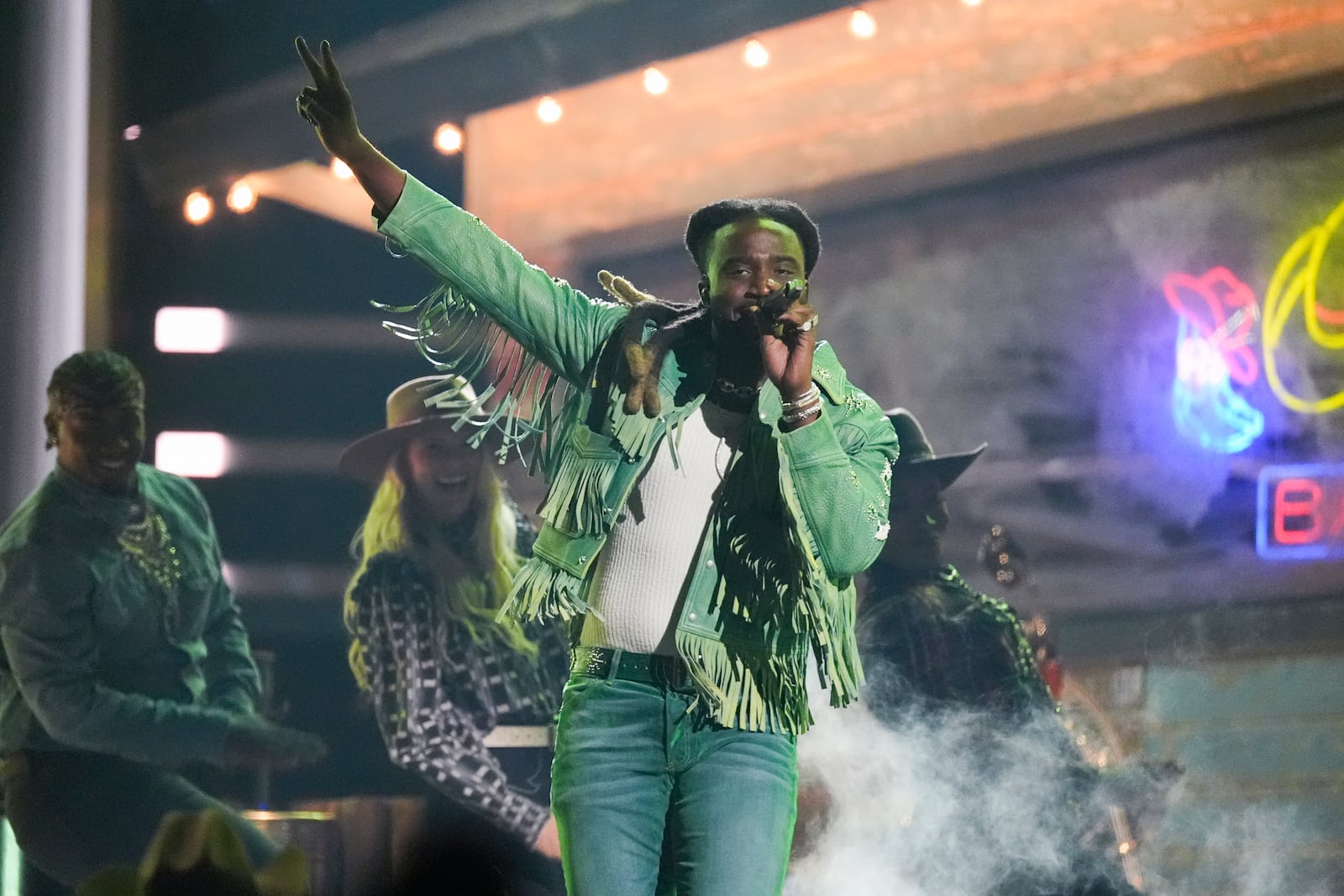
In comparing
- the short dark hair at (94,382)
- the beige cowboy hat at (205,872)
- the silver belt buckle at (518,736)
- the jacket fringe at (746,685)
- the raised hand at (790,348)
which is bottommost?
the beige cowboy hat at (205,872)

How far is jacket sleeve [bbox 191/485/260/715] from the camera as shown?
3357 mm

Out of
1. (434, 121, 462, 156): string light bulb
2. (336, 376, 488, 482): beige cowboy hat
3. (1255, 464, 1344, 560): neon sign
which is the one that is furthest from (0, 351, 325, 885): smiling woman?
(1255, 464, 1344, 560): neon sign

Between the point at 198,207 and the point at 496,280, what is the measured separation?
2076 mm

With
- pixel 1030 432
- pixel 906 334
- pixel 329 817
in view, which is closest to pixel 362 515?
pixel 329 817

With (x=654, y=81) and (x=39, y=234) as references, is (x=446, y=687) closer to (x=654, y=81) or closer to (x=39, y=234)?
(x=654, y=81)

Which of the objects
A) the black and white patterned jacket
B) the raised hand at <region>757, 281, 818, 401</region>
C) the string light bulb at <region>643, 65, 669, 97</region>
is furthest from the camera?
the string light bulb at <region>643, 65, 669, 97</region>

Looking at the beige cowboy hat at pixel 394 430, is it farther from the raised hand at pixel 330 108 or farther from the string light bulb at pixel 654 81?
the raised hand at pixel 330 108

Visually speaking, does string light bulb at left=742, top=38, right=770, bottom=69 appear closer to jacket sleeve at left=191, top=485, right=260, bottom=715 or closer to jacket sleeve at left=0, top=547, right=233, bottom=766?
jacket sleeve at left=191, top=485, right=260, bottom=715

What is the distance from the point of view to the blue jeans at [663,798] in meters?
1.64

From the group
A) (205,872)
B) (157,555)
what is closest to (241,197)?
(157,555)

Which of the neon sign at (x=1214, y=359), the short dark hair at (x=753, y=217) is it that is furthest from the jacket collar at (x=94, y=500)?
the neon sign at (x=1214, y=359)

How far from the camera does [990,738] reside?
303cm

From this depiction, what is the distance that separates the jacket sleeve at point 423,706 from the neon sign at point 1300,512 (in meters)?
1.64

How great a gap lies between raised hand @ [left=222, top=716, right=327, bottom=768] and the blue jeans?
1767 mm
